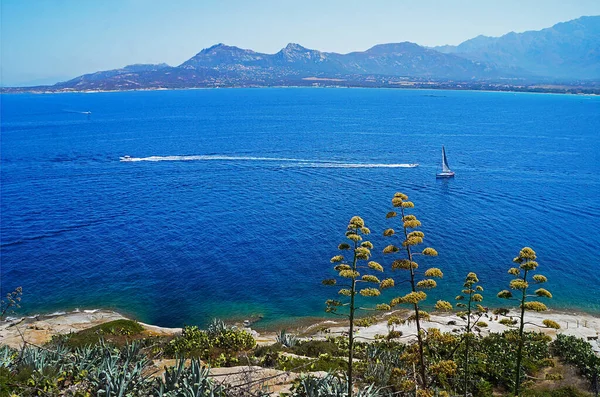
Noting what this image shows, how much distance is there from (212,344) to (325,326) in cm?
1275

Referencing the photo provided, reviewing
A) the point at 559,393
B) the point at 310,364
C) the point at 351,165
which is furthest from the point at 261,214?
the point at 559,393

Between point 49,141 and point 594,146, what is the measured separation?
125 metres

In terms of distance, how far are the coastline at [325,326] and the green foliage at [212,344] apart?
5.41 metres

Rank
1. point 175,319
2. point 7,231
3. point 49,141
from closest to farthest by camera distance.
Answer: point 175,319
point 7,231
point 49,141

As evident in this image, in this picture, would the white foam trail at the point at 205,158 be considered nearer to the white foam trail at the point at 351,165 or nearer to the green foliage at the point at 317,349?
the white foam trail at the point at 351,165

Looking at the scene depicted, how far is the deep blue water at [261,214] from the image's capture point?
38219mm

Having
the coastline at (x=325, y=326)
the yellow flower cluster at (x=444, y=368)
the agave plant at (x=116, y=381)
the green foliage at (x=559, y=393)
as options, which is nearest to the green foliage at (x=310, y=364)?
the agave plant at (x=116, y=381)

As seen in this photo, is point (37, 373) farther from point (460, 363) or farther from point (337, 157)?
point (337, 157)

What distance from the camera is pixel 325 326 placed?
32469mm

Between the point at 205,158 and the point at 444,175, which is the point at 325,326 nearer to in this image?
the point at 444,175

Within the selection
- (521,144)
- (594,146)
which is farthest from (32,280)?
(594,146)

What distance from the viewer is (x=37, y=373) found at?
12.5 metres

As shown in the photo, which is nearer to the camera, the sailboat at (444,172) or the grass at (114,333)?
the grass at (114,333)

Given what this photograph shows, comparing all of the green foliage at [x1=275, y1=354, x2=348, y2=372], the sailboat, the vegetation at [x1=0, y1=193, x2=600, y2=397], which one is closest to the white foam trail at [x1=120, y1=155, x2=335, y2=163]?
the sailboat
